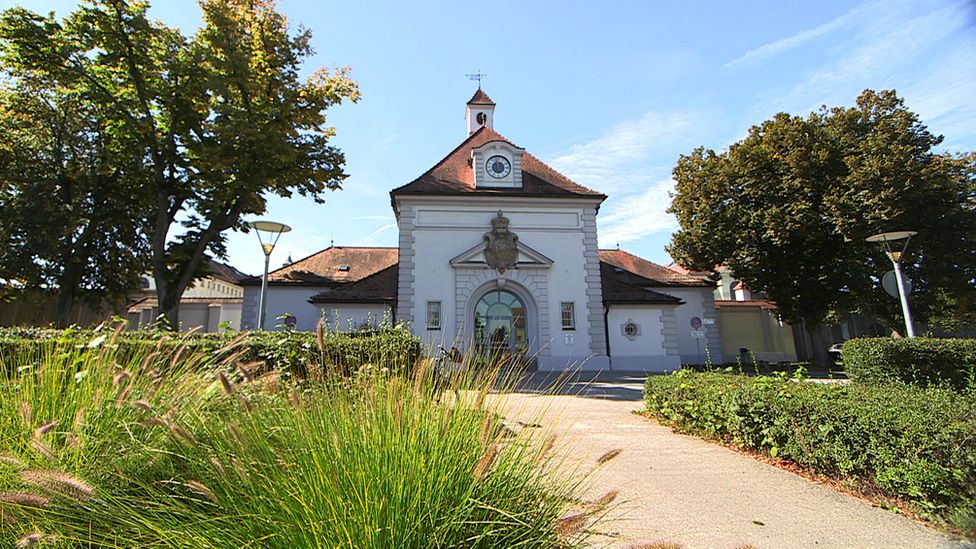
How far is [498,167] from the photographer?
70.7 feet

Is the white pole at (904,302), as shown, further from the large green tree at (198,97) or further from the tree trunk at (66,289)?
the tree trunk at (66,289)

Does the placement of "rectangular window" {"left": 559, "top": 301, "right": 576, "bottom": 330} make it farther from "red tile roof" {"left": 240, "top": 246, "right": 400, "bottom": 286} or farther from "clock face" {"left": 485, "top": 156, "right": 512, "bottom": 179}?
"red tile roof" {"left": 240, "top": 246, "right": 400, "bottom": 286}

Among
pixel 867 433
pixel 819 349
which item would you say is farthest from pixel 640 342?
pixel 867 433

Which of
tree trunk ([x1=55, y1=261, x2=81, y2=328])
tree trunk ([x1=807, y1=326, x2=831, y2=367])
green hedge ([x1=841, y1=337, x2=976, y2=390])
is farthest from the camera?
tree trunk ([x1=807, y1=326, x2=831, y2=367])

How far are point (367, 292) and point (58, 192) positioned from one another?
46.4ft

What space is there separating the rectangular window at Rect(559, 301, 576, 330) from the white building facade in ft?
0.14

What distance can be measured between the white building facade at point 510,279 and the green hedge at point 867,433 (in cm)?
1297

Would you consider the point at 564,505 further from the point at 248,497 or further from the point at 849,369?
the point at 849,369

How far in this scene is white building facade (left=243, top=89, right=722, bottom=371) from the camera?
19.8m

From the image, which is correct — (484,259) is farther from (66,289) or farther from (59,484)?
(66,289)

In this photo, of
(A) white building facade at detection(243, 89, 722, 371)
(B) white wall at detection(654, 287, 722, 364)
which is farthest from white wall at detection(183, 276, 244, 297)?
(B) white wall at detection(654, 287, 722, 364)

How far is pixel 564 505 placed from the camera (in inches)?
84.4

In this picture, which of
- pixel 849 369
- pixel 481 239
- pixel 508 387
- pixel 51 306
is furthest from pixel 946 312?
pixel 51 306

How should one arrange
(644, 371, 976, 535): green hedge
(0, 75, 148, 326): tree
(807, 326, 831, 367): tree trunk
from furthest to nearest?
(807, 326, 831, 367): tree trunk → (0, 75, 148, 326): tree → (644, 371, 976, 535): green hedge
